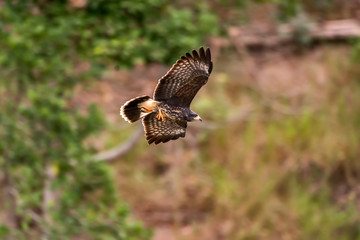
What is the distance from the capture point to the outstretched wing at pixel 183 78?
4816 mm

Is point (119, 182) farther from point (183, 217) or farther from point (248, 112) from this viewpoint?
point (248, 112)

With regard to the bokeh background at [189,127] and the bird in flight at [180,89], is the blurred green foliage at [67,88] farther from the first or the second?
the bird in flight at [180,89]

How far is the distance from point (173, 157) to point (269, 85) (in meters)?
1.76

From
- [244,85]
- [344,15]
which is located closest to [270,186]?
[244,85]

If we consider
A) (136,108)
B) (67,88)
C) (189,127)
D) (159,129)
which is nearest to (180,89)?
(136,108)

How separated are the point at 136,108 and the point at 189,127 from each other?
566cm

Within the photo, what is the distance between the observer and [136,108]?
4.96m

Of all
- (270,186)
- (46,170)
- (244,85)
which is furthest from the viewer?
(244,85)

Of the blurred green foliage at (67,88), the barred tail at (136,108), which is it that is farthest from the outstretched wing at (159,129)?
the blurred green foliage at (67,88)

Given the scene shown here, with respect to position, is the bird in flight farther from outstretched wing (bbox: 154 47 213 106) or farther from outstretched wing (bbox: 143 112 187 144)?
outstretched wing (bbox: 143 112 187 144)

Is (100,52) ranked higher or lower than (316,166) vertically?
lower

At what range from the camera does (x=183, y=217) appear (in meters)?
10.2

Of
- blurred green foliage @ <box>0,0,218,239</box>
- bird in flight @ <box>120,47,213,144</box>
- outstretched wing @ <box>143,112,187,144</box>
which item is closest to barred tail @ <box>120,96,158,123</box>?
bird in flight @ <box>120,47,213,144</box>

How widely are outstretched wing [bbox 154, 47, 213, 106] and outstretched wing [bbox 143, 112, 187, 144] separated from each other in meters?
0.29
